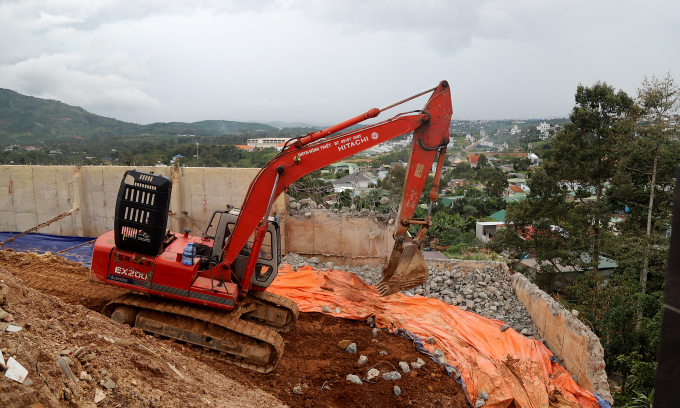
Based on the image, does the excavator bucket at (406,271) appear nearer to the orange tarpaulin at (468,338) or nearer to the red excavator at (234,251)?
the red excavator at (234,251)

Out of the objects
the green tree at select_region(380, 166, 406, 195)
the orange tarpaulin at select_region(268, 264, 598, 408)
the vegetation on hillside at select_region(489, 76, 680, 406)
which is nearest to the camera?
the orange tarpaulin at select_region(268, 264, 598, 408)

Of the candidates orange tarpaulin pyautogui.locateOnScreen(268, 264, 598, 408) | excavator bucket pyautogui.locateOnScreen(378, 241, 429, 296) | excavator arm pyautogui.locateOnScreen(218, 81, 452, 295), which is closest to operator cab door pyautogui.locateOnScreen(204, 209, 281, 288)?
excavator arm pyautogui.locateOnScreen(218, 81, 452, 295)

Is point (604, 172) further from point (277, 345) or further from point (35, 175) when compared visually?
point (35, 175)

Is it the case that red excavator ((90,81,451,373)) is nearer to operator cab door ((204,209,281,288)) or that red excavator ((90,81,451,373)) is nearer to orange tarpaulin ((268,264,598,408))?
operator cab door ((204,209,281,288))

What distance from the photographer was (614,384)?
11109 millimetres

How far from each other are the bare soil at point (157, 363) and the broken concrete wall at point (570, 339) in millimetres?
2530

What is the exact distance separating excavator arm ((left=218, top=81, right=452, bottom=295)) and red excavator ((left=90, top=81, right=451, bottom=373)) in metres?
0.01

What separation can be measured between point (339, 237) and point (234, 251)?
6635mm

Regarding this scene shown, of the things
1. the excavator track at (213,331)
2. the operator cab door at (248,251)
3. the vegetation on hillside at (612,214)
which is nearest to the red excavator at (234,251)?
the excavator track at (213,331)

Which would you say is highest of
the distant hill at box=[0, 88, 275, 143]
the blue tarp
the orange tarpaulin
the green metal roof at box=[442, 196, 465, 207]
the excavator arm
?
the distant hill at box=[0, 88, 275, 143]

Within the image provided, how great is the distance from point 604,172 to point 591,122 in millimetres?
2236

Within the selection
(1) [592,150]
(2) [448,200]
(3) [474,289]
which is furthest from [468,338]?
(2) [448,200]

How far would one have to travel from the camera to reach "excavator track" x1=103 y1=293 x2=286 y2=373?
6020 mm

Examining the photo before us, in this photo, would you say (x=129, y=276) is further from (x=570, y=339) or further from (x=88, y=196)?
(x=88, y=196)
